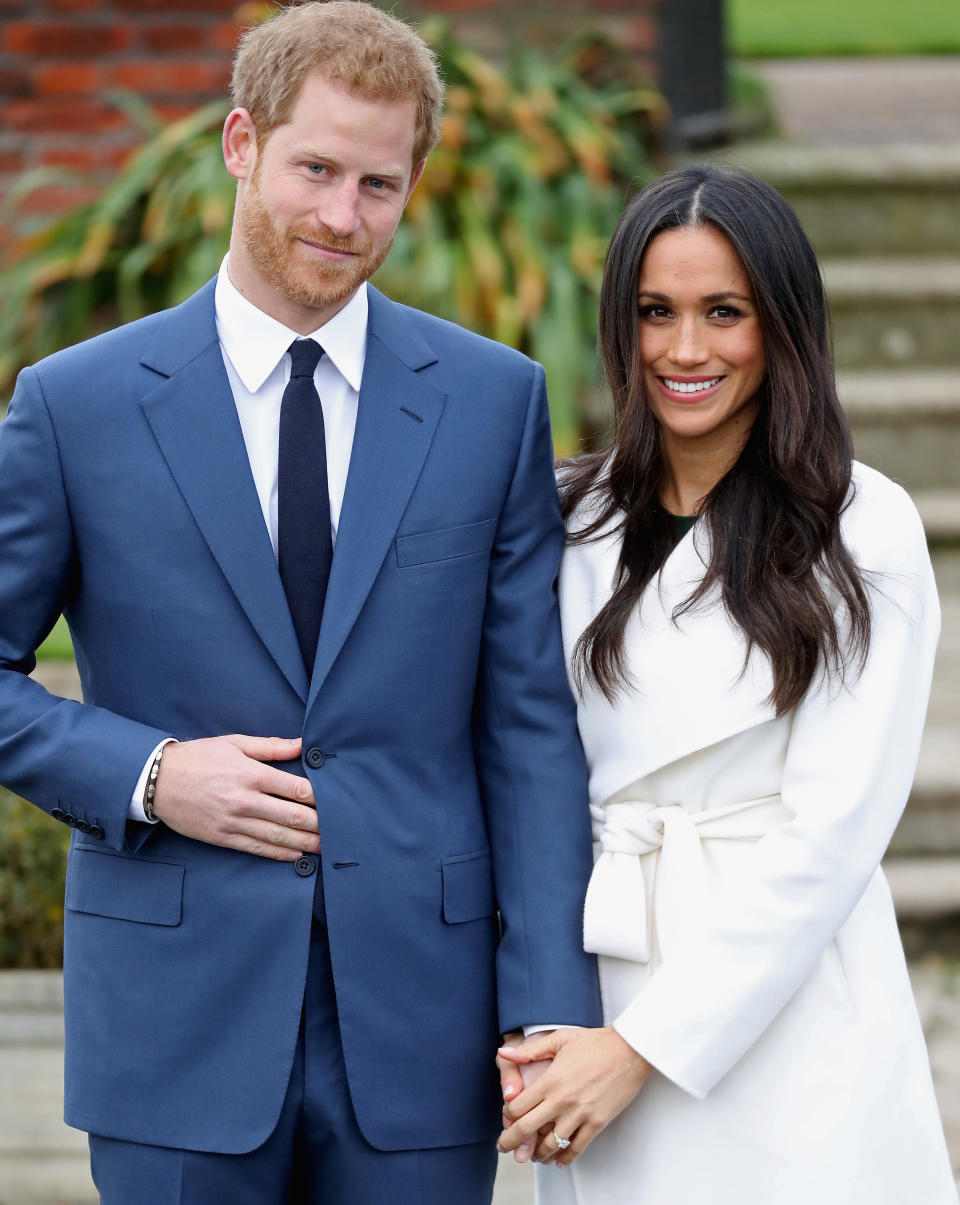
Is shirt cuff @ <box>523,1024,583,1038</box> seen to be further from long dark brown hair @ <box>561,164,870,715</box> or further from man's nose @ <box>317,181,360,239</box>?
man's nose @ <box>317,181,360,239</box>

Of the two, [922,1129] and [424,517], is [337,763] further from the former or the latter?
[922,1129]

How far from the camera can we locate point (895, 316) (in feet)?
17.8

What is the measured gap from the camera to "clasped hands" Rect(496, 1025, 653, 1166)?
195 cm

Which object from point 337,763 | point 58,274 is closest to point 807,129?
point 58,274

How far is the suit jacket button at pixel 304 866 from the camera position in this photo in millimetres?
1962

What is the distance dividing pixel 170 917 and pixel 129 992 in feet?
0.36

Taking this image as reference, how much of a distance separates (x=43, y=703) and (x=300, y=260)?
611 mm

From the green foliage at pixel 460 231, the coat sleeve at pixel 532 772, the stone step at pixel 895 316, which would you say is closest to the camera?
the coat sleeve at pixel 532 772

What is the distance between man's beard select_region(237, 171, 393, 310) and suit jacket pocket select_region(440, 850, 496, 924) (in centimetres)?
71

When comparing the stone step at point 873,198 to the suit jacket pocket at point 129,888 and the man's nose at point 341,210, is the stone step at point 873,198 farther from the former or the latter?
the suit jacket pocket at point 129,888

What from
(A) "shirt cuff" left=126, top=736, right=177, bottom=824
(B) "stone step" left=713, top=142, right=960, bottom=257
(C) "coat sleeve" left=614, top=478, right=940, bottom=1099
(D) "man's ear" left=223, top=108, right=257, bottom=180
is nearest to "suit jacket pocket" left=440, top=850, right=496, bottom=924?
(C) "coat sleeve" left=614, top=478, right=940, bottom=1099

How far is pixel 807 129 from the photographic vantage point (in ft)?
20.7

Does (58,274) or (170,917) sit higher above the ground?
(58,274)

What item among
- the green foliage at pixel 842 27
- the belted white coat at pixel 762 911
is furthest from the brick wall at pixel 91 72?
the belted white coat at pixel 762 911
